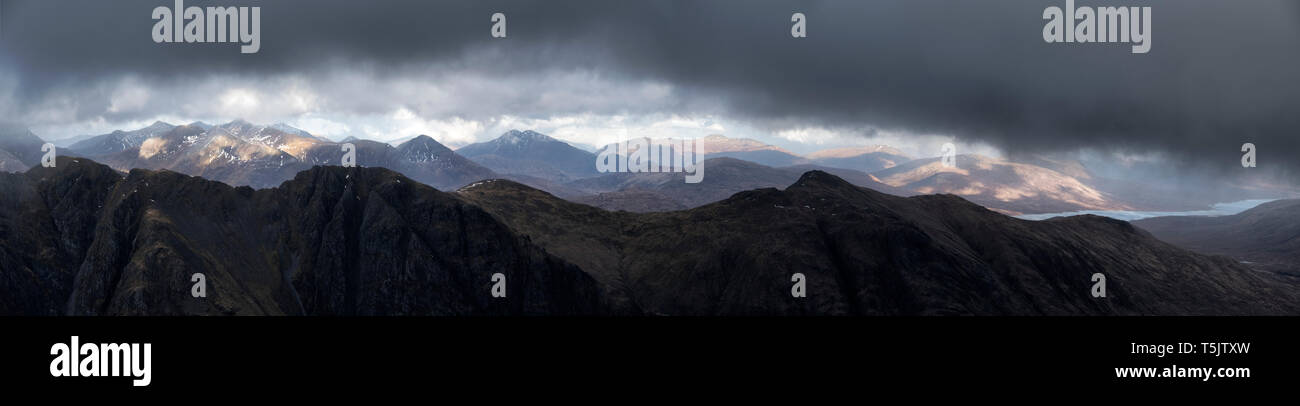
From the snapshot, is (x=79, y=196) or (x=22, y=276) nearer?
(x=22, y=276)

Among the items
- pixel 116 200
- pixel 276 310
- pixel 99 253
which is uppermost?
pixel 116 200

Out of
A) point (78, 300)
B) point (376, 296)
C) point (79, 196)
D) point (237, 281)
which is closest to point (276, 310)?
point (237, 281)

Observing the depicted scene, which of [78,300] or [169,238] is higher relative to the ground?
[169,238]

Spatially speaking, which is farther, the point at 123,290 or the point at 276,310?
the point at 276,310

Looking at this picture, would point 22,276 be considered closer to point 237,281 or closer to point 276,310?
point 237,281
